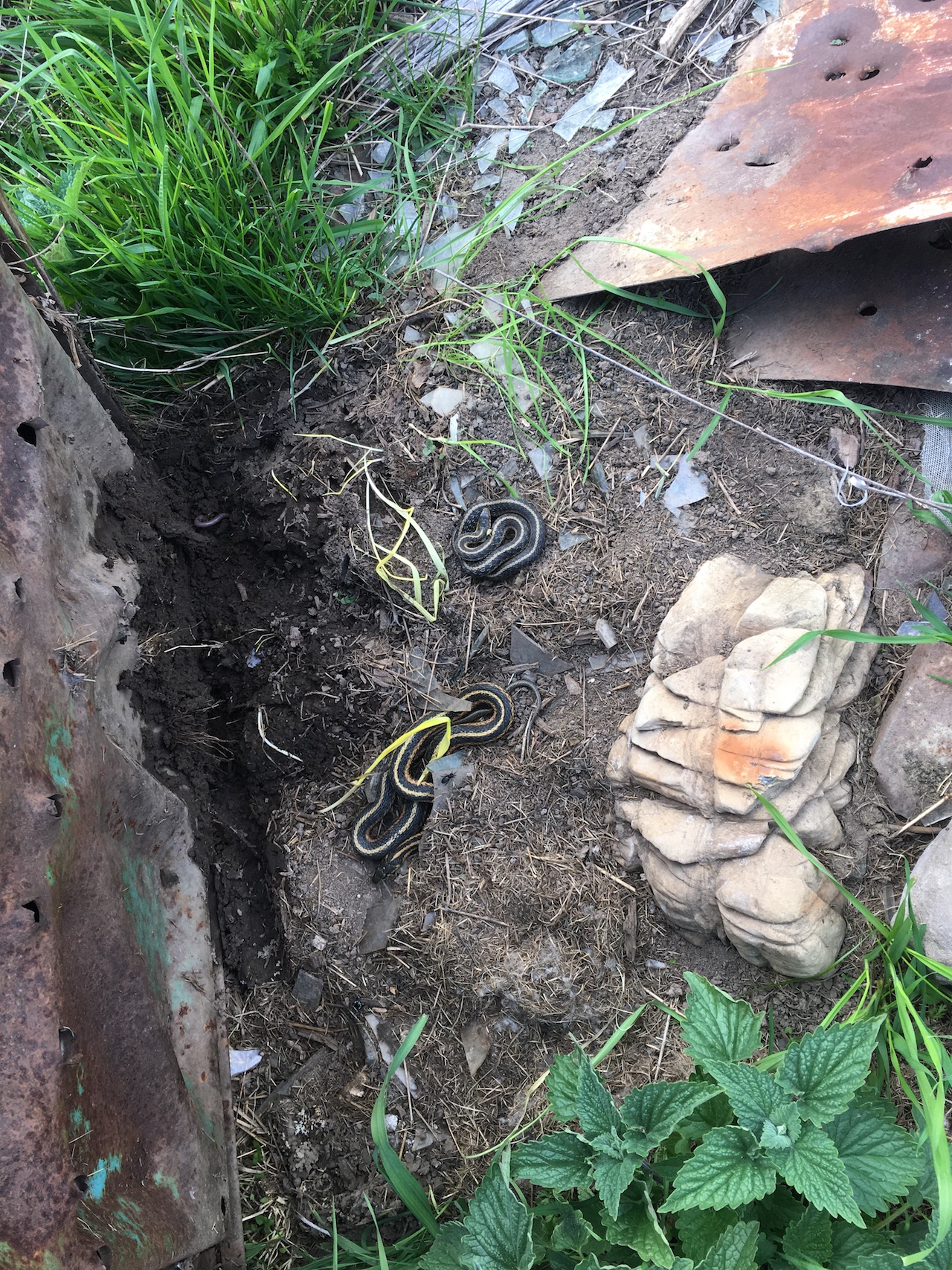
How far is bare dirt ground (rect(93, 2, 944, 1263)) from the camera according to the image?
2.80 metres

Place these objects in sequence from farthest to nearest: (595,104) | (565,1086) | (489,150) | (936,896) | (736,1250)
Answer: (489,150) < (595,104) < (936,896) < (565,1086) < (736,1250)

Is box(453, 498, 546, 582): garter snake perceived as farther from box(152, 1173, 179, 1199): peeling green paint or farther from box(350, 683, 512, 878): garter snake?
box(152, 1173, 179, 1199): peeling green paint

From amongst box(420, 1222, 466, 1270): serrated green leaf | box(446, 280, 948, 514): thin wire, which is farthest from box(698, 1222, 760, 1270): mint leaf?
box(446, 280, 948, 514): thin wire

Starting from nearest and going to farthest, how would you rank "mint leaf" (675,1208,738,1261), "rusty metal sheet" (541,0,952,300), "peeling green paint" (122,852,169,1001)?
1. "mint leaf" (675,1208,738,1261)
2. "peeling green paint" (122,852,169,1001)
3. "rusty metal sheet" (541,0,952,300)

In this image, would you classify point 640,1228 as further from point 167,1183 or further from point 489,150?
point 489,150

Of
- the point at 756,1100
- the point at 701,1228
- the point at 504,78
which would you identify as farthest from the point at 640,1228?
the point at 504,78

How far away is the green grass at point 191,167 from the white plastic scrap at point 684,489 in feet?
5.38

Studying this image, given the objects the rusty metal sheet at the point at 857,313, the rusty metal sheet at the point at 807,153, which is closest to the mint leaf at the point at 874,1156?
the rusty metal sheet at the point at 857,313

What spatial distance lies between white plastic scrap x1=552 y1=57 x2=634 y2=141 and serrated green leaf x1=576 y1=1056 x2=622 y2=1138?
149 inches

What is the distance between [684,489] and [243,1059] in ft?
9.17

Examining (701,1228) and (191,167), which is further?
(191,167)

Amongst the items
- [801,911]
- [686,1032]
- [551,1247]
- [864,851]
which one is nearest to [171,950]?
[551,1247]

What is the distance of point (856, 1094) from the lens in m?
2.14

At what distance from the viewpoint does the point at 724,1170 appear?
186cm
